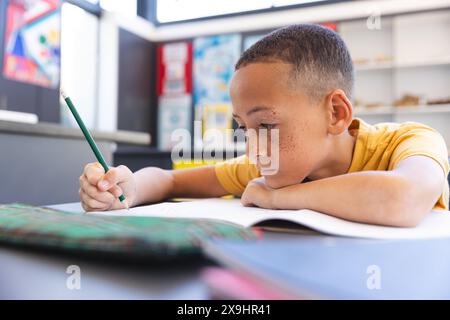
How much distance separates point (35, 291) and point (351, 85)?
654 millimetres

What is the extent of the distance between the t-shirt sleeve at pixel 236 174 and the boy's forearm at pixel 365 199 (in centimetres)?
38

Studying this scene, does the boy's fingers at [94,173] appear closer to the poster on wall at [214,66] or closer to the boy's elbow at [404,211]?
the boy's elbow at [404,211]

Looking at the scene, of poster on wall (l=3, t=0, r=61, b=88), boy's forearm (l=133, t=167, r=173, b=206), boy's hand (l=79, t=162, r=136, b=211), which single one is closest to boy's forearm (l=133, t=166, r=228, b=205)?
boy's forearm (l=133, t=167, r=173, b=206)

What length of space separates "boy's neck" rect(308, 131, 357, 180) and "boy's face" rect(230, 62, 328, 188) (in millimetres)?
46

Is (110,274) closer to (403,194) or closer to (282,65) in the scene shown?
(403,194)

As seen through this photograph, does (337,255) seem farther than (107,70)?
No

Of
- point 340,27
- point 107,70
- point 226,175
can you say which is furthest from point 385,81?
point 226,175

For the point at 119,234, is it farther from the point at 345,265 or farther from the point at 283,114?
the point at 283,114

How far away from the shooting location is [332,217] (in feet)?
1.55

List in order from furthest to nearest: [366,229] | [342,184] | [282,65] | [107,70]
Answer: [107,70] → [282,65] → [342,184] → [366,229]

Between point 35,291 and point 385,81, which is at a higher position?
point 385,81

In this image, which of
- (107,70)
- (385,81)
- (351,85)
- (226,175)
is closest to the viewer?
(351,85)

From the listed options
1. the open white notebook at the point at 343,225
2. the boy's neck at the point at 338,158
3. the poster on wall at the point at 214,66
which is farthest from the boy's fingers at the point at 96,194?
the poster on wall at the point at 214,66

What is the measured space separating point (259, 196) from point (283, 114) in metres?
0.12
